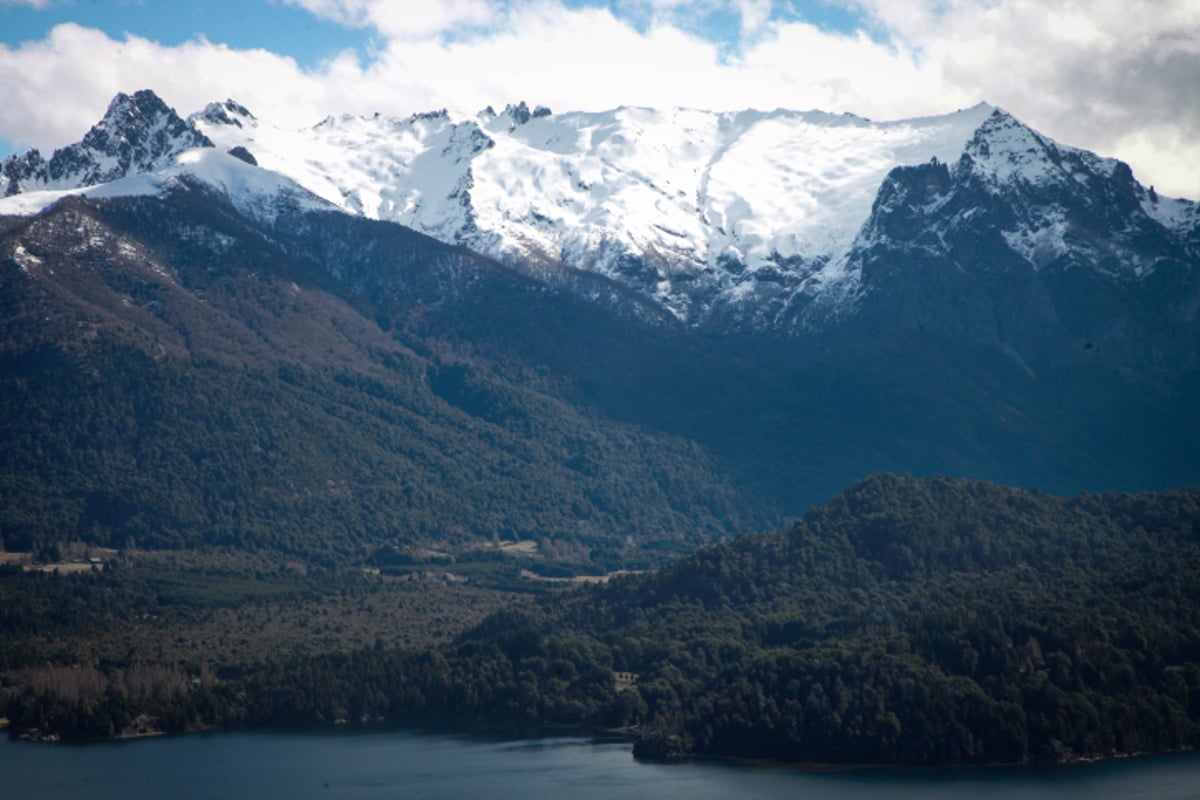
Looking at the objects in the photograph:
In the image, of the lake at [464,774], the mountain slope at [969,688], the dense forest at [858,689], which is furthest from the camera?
the dense forest at [858,689]

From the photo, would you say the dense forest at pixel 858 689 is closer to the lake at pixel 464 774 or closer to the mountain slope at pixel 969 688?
the mountain slope at pixel 969 688

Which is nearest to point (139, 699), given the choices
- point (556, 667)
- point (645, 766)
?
point (556, 667)

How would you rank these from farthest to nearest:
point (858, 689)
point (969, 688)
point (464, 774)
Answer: point (464, 774)
point (858, 689)
point (969, 688)

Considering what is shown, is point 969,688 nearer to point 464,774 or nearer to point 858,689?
point 858,689

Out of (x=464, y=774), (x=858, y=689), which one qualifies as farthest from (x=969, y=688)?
(x=464, y=774)

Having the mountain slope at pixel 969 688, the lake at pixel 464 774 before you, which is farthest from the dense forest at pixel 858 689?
the lake at pixel 464 774

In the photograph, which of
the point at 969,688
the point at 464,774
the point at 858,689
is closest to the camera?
the point at 969,688

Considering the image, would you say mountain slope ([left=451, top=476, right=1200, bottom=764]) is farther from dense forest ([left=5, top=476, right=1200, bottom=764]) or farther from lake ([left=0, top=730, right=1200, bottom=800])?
lake ([left=0, top=730, right=1200, bottom=800])

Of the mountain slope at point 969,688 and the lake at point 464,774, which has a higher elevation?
the mountain slope at point 969,688

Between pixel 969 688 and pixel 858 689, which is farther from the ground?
pixel 969 688

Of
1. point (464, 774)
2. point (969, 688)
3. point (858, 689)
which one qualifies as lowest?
point (464, 774)
